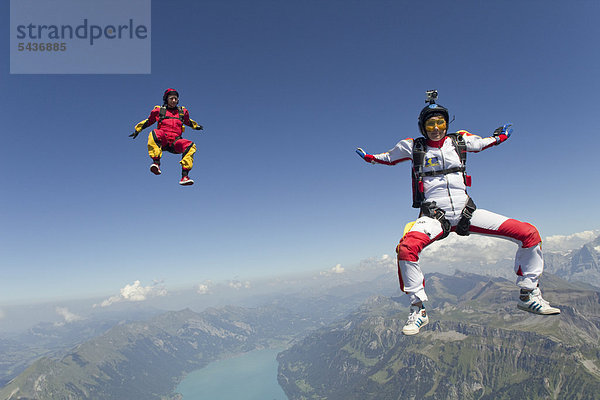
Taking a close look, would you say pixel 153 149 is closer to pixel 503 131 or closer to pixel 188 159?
pixel 188 159

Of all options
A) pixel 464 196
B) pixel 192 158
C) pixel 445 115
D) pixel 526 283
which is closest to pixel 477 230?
pixel 464 196

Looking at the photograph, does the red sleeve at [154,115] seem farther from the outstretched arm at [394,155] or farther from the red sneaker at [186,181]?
the outstretched arm at [394,155]

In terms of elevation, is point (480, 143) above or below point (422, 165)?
above

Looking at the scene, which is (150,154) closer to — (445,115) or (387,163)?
(387,163)

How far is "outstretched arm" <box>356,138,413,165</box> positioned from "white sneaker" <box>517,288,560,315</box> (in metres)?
3.49

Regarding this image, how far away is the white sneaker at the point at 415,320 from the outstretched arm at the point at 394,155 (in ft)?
10.3

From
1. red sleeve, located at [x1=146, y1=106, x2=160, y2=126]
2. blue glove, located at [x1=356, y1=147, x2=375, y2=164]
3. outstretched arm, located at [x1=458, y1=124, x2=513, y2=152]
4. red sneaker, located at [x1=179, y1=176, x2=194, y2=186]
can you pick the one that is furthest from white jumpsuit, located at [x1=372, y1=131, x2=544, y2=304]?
red sleeve, located at [x1=146, y1=106, x2=160, y2=126]

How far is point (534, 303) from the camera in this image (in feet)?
18.5

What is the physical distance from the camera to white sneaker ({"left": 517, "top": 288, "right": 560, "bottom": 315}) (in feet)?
17.8

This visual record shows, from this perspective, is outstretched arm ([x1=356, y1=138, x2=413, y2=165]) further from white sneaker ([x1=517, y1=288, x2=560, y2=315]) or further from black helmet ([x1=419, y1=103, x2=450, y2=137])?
white sneaker ([x1=517, y1=288, x2=560, y2=315])

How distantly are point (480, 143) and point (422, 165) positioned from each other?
1.44 metres

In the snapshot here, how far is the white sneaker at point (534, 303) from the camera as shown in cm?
541

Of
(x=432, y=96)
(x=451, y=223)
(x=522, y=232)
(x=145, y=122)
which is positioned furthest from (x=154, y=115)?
(x=522, y=232)

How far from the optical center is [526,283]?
5.78 m
